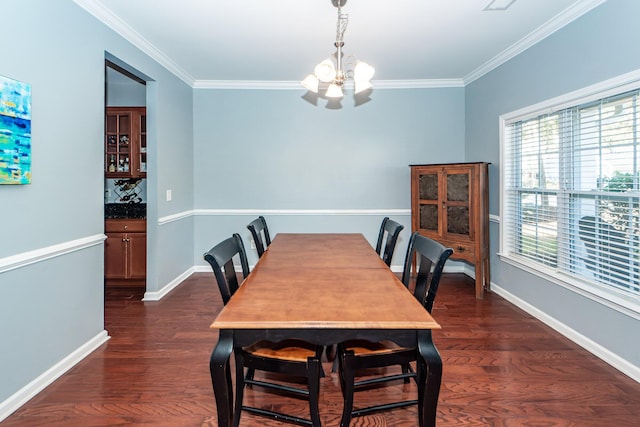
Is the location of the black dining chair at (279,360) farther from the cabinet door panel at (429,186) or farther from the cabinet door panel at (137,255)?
the cabinet door panel at (429,186)

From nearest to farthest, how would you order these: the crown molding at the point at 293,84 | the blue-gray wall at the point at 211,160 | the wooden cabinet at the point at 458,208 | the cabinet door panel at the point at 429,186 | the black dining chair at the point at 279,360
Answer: the black dining chair at the point at 279,360, the blue-gray wall at the point at 211,160, the wooden cabinet at the point at 458,208, the cabinet door panel at the point at 429,186, the crown molding at the point at 293,84

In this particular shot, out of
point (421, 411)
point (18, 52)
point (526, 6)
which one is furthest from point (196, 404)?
point (526, 6)

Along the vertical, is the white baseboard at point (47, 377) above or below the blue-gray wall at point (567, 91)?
below

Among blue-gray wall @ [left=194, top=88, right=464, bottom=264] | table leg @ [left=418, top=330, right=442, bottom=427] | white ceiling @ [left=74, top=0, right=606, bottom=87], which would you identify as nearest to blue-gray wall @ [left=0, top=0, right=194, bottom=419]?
white ceiling @ [left=74, top=0, right=606, bottom=87]

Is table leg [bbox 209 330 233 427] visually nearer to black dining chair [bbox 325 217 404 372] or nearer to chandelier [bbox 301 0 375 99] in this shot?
black dining chair [bbox 325 217 404 372]

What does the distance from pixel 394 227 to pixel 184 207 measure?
112 inches

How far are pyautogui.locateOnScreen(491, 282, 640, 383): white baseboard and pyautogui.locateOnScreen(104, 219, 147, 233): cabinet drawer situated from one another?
13.0ft

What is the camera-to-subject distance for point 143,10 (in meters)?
2.73

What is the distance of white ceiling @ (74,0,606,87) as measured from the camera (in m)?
2.67

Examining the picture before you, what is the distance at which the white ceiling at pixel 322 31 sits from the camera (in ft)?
8.75

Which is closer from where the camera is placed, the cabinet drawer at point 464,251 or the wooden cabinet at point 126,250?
the cabinet drawer at point 464,251

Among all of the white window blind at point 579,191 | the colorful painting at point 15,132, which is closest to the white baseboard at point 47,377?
the colorful painting at point 15,132

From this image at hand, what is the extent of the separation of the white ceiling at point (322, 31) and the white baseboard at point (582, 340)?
2382mm

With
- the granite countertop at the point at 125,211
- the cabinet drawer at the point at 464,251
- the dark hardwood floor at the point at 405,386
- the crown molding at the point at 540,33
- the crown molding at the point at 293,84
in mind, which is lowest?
the dark hardwood floor at the point at 405,386
